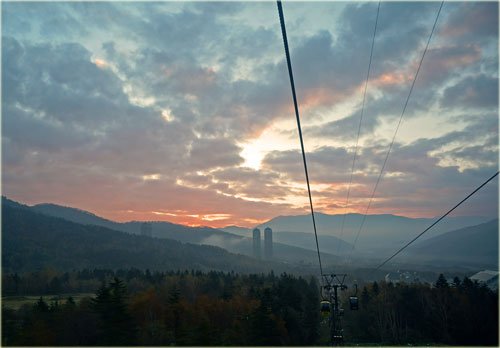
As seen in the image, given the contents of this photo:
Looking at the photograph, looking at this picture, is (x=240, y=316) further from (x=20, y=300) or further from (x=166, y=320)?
(x=20, y=300)

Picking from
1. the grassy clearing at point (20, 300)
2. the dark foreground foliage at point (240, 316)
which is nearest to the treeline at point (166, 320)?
the dark foreground foliage at point (240, 316)

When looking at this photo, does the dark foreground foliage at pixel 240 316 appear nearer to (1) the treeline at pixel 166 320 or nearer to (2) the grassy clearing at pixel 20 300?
(1) the treeline at pixel 166 320

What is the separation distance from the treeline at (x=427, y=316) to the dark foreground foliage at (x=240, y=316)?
20 cm

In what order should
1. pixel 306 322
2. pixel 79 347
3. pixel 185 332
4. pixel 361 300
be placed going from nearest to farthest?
pixel 79 347
pixel 185 332
pixel 306 322
pixel 361 300

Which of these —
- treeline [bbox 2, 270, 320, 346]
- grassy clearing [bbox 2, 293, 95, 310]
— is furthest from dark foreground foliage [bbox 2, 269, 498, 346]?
grassy clearing [bbox 2, 293, 95, 310]

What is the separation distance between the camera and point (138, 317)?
3061 inches

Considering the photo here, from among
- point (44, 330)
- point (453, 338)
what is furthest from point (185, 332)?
point (453, 338)

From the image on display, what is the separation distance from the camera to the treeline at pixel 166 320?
65500mm

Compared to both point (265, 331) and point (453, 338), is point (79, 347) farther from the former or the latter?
point (453, 338)

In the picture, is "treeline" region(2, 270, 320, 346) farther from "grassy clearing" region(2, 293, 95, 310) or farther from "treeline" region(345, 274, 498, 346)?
"grassy clearing" region(2, 293, 95, 310)

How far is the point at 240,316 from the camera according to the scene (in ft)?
269

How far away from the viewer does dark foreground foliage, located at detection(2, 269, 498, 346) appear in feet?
218

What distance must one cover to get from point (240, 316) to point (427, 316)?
1702 inches

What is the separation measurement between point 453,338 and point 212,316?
49.8 m
